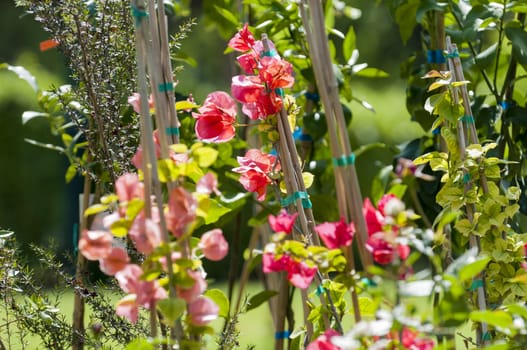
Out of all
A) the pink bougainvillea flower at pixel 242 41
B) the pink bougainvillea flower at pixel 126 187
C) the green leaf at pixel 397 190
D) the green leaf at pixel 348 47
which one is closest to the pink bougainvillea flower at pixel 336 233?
the pink bougainvillea flower at pixel 126 187

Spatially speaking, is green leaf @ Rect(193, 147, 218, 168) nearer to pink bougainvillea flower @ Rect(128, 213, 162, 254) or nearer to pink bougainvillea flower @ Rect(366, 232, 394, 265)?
pink bougainvillea flower @ Rect(128, 213, 162, 254)

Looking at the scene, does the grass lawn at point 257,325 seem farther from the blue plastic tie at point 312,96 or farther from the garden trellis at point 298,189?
the garden trellis at point 298,189

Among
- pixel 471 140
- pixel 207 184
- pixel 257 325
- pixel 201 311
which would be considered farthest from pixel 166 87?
pixel 257 325

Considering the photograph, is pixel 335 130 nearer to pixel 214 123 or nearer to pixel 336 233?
pixel 336 233

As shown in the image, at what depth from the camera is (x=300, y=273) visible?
1069 millimetres

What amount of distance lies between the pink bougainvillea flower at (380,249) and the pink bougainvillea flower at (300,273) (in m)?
0.09

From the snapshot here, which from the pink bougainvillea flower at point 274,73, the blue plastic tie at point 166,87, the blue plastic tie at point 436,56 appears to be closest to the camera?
the blue plastic tie at point 166,87

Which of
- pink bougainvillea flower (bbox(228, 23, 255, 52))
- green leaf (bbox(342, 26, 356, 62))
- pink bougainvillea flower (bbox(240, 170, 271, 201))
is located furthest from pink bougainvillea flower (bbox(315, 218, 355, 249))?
green leaf (bbox(342, 26, 356, 62))

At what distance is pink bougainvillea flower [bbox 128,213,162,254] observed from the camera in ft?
3.23

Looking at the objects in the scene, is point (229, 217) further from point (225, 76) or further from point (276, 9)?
point (225, 76)

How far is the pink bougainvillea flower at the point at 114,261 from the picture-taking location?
3.31 feet

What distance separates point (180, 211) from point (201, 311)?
125 mm

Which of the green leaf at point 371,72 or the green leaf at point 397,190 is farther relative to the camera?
the green leaf at point 371,72

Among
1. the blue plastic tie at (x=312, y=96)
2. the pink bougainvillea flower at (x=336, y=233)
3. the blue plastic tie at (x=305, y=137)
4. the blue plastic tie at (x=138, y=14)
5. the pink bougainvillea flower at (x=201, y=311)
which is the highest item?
the blue plastic tie at (x=138, y=14)
